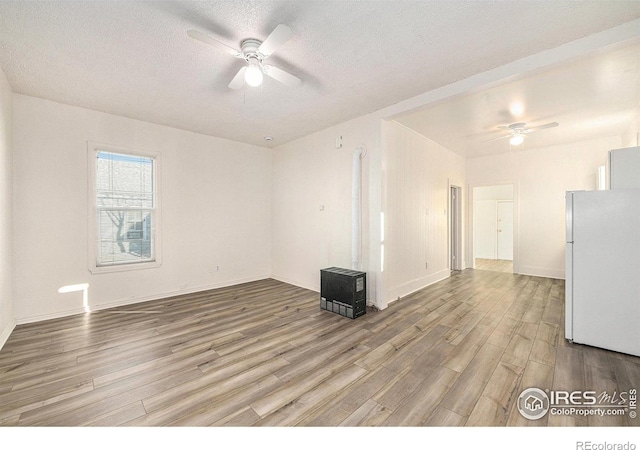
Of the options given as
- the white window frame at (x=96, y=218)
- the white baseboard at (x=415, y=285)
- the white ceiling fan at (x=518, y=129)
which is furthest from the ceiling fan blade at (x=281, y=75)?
the white ceiling fan at (x=518, y=129)

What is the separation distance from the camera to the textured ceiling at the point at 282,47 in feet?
6.56

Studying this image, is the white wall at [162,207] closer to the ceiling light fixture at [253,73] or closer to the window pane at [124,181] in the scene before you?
the window pane at [124,181]

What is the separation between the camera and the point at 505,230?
8789 mm

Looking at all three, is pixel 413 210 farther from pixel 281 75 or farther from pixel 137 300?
pixel 137 300

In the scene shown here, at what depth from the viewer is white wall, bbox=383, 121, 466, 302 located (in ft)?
13.8

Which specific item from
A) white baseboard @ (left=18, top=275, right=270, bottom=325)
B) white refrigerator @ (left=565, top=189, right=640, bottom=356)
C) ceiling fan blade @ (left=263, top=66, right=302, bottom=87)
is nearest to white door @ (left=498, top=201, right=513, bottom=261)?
white refrigerator @ (left=565, top=189, right=640, bottom=356)

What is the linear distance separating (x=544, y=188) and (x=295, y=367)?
262 inches

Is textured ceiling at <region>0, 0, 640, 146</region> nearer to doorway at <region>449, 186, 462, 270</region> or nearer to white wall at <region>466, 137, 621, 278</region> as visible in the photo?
doorway at <region>449, 186, 462, 270</region>

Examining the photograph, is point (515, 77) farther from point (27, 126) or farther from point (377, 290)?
point (27, 126)

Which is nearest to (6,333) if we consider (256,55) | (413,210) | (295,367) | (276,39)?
(295,367)

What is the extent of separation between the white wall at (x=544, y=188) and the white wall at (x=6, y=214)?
862cm

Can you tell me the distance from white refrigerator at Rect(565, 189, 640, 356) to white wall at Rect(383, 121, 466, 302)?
6.72 ft

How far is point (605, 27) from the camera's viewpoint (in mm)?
2189
